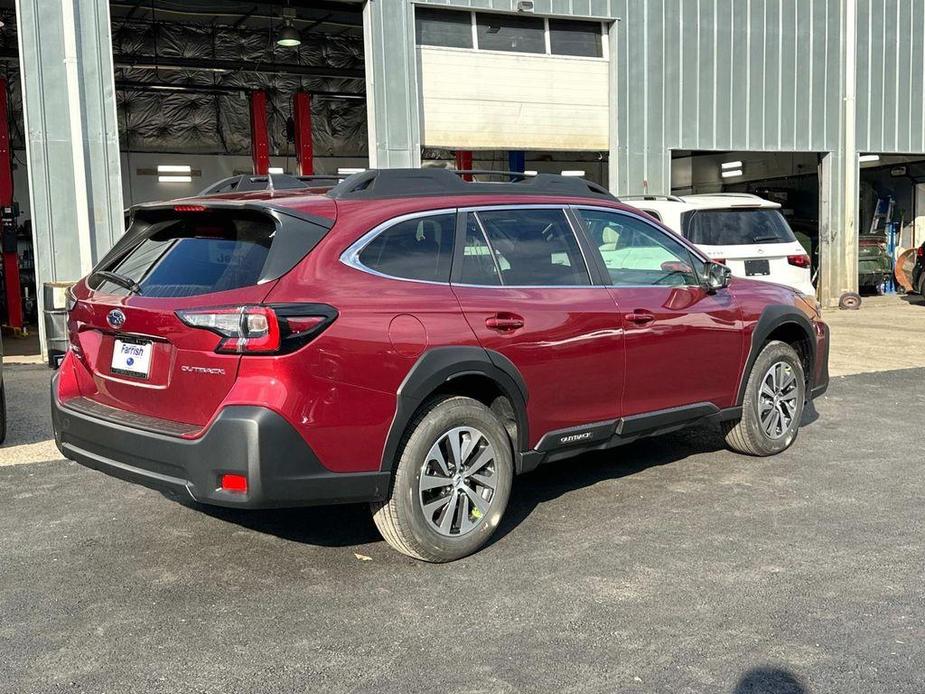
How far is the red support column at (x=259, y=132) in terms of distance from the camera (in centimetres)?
2317

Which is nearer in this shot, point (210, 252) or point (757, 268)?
point (210, 252)

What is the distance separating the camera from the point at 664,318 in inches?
210

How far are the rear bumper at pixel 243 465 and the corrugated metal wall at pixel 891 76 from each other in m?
16.7

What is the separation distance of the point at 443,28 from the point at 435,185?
9.78 metres

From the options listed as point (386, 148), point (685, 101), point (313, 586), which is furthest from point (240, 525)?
point (685, 101)

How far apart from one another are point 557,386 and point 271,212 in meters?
1.65

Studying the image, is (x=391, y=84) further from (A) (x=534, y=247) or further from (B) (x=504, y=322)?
(B) (x=504, y=322)

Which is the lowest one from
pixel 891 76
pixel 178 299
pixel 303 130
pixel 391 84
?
pixel 178 299

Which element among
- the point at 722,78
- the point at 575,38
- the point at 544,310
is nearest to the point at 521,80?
the point at 575,38

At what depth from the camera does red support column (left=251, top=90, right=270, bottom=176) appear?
2317 cm

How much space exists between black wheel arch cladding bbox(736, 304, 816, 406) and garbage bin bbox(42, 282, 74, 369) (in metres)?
7.88

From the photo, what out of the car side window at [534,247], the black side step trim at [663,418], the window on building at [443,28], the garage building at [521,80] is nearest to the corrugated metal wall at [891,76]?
the garage building at [521,80]

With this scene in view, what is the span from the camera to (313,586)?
4.11m

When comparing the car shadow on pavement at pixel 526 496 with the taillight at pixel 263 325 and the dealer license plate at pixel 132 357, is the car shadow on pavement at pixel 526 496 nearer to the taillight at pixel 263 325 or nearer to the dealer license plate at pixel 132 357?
the dealer license plate at pixel 132 357
